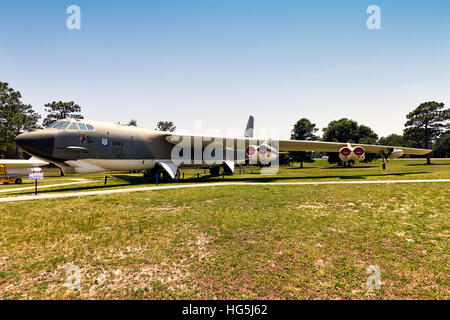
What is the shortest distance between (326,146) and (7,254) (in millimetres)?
24305

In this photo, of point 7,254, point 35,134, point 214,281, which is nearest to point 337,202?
point 214,281

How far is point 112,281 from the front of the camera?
3.89m

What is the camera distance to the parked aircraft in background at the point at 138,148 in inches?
544

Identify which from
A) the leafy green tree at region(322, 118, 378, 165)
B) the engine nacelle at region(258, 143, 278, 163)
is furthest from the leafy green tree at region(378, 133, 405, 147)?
the engine nacelle at region(258, 143, 278, 163)

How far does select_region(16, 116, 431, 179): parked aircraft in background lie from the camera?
45.3 ft

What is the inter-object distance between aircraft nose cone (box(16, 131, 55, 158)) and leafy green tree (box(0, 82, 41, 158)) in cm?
4396

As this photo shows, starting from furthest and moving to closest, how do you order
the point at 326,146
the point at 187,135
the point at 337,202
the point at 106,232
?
the point at 326,146 < the point at 187,135 < the point at 337,202 < the point at 106,232

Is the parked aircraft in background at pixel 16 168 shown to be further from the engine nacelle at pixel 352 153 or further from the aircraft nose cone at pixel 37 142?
the engine nacelle at pixel 352 153

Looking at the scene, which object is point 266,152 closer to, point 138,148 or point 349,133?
point 138,148

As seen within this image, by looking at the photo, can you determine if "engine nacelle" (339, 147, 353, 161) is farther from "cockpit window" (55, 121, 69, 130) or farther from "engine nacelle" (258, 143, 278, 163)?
"cockpit window" (55, 121, 69, 130)

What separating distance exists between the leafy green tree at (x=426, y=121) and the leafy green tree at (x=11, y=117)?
3431 inches

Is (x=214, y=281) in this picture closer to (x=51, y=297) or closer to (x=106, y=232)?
(x=51, y=297)


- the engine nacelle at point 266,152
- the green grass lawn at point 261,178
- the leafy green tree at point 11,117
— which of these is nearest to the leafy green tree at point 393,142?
the green grass lawn at point 261,178

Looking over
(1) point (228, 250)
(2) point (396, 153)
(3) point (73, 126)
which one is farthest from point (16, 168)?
(2) point (396, 153)
